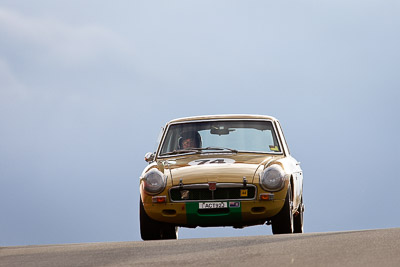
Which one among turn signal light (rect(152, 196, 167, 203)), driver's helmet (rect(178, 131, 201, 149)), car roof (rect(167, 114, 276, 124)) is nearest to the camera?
turn signal light (rect(152, 196, 167, 203))

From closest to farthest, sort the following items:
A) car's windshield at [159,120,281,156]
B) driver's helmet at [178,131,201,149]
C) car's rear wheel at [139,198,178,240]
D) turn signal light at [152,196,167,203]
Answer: turn signal light at [152,196,167,203] < car's rear wheel at [139,198,178,240] < car's windshield at [159,120,281,156] < driver's helmet at [178,131,201,149]

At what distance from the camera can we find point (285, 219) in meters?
11.6

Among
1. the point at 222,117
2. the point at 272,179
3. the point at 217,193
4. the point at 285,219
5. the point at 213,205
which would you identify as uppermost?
the point at 222,117

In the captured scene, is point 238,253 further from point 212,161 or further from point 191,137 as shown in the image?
point 191,137

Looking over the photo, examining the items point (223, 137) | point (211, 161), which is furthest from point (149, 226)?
point (223, 137)

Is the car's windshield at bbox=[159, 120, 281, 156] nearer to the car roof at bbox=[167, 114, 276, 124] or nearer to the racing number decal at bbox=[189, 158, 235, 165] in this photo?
the car roof at bbox=[167, 114, 276, 124]

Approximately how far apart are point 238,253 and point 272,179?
12.1 feet

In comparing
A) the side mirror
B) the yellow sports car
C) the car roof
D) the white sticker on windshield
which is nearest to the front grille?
the yellow sports car

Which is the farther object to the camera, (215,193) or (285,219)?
(285,219)

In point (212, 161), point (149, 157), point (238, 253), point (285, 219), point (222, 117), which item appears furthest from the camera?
point (222, 117)

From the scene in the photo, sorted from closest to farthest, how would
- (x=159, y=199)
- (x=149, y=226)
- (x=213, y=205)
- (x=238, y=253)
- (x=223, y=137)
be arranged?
(x=238, y=253) → (x=213, y=205) → (x=159, y=199) → (x=149, y=226) → (x=223, y=137)

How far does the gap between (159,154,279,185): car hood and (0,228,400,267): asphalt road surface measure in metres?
1.80

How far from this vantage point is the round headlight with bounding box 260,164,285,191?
11.4 metres

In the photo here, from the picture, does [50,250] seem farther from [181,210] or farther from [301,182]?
[301,182]
